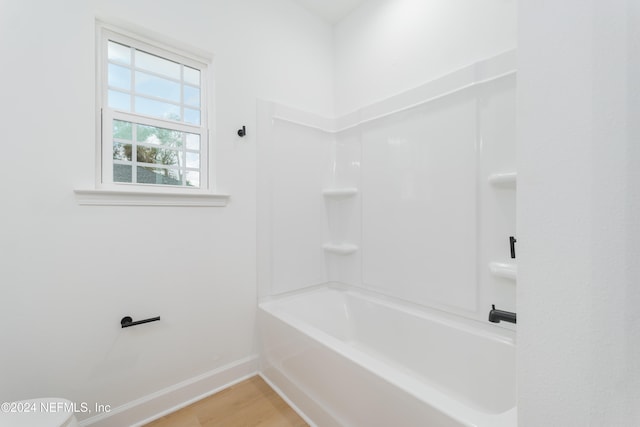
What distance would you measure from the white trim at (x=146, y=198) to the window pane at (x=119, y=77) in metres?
0.64

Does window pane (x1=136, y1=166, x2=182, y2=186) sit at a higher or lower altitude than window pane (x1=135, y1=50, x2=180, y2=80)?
lower

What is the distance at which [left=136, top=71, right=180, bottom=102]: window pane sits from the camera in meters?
1.64

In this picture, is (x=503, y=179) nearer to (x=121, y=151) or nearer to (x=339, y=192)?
(x=339, y=192)

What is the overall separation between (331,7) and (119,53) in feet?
5.68

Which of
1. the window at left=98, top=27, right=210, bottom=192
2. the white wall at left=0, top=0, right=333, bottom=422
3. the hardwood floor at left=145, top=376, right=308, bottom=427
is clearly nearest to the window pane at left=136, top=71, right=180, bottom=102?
the window at left=98, top=27, right=210, bottom=192

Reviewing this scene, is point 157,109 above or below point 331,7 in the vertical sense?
below

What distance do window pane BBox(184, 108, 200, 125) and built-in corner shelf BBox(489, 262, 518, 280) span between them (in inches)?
81.8

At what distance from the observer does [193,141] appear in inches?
71.6

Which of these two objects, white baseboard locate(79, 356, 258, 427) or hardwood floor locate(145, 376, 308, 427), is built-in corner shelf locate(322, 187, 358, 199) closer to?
white baseboard locate(79, 356, 258, 427)

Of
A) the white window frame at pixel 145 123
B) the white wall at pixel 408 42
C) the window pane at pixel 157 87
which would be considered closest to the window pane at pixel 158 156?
the white window frame at pixel 145 123

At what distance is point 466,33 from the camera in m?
1.64

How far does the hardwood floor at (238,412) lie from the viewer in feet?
4.97

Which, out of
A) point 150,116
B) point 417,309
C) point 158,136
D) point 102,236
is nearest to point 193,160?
point 158,136

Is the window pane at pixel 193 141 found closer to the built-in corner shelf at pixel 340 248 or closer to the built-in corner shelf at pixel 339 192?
the built-in corner shelf at pixel 339 192
